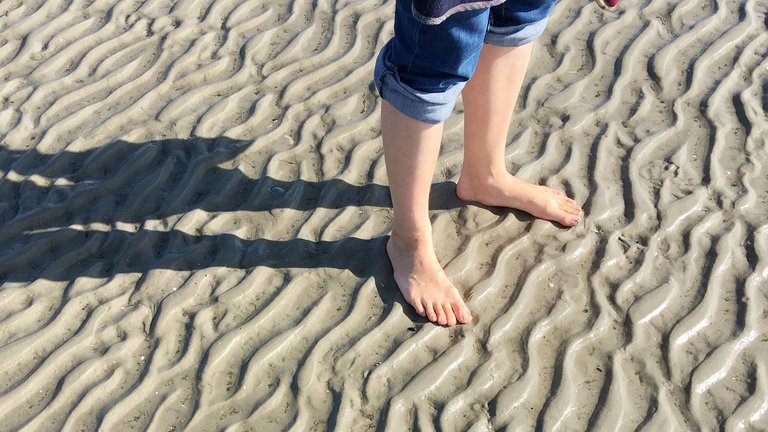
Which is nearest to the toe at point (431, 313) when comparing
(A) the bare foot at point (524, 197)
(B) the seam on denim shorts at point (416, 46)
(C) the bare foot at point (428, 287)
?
(C) the bare foot at point (428, 287)

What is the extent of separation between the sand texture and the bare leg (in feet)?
0.25

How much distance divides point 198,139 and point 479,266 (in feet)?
4.16

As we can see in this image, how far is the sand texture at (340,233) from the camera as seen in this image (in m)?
2.69

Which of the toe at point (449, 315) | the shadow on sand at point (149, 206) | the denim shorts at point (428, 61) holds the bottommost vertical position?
the toe at point (449, 315)

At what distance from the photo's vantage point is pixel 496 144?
3045 millimetres

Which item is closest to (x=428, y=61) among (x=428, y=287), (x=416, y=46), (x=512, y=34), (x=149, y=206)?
(x=416, y=46)

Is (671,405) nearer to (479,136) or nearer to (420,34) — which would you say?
(479,136)

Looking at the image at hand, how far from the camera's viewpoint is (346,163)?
351 centimetres

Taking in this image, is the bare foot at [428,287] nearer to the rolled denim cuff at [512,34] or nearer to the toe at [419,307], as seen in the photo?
the toe at [419,307]

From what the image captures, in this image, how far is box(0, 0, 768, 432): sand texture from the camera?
2.69 m

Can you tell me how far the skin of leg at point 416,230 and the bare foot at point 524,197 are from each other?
0.39 metres

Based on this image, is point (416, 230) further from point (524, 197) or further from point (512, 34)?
point (512, 34)

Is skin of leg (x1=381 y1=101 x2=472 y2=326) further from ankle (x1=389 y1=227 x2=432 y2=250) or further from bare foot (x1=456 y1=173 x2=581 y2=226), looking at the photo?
bare foot (x1=456 y1=173 x2=581 y2=226)

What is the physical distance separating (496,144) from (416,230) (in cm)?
43
